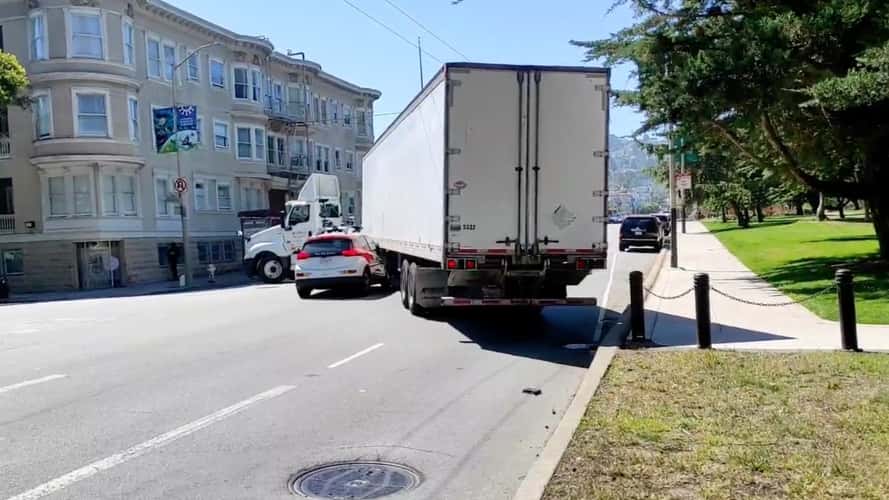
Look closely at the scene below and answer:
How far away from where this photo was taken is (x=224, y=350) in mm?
11242

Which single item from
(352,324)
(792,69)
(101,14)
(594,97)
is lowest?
(352,324)

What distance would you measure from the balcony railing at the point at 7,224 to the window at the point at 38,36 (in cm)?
690

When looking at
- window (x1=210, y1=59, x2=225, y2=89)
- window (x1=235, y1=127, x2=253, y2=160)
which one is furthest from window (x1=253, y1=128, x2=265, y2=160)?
window (x1=210, y1=59, x2=225, y2=89)

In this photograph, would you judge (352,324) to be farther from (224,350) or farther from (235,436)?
(235,436)

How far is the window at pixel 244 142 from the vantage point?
40.3m

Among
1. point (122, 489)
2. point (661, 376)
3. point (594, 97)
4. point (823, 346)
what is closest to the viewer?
point (122, 489)

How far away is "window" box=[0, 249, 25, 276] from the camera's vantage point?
3234cm

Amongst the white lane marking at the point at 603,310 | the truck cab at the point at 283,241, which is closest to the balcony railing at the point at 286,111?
the truck cab at the point at 283,241

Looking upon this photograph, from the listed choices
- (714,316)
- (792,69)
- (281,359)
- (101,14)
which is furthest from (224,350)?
(101,14)

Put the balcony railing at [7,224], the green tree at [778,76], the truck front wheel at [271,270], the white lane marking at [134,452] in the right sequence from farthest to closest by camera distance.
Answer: the balcony railing at [7,224] → the truck front wheel at [271,270] → the green tree at [778,76] → the white lane marking at [134,452]

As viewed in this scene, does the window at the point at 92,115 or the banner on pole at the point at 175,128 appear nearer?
the banner on pole at the point at 175,128

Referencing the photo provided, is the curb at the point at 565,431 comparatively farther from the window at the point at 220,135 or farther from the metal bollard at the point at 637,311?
the window at the point at 220,135

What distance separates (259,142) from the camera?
4150 cm

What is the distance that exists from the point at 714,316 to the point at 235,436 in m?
9.17
